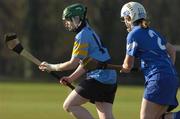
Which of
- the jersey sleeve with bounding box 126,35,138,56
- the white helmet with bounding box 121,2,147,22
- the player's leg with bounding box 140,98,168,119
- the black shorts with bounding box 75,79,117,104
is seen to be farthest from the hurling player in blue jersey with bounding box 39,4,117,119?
the player's leg with bounding box 140,98,168,119

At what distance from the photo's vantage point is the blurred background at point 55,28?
4341 centimetres

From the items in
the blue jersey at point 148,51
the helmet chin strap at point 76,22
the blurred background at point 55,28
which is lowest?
the blurred background at point 55,28

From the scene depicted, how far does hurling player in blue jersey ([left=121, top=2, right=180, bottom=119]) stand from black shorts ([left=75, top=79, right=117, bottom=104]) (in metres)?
1.14

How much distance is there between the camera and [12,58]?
50.2 metres

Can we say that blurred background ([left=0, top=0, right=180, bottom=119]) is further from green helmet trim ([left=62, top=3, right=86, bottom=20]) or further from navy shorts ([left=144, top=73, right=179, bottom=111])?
navy shorts ([left=144, top=73, right=179, bottom=111])

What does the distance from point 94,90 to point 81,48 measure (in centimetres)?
60

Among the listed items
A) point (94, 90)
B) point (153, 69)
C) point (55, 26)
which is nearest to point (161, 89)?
point (153, 69)

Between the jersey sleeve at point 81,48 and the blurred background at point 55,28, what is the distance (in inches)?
1168

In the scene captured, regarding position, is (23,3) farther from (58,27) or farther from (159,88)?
(159,88)

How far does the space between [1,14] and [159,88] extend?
4343 centimetres

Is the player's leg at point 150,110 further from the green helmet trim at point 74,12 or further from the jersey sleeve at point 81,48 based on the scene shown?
the green helmet trim at point 74,12

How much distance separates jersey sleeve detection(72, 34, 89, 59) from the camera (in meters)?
9.90

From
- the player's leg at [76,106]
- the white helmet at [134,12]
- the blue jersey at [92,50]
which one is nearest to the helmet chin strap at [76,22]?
the blue jersey at [92,50]

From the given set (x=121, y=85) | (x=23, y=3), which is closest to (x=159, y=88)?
(x=121, y=85)
